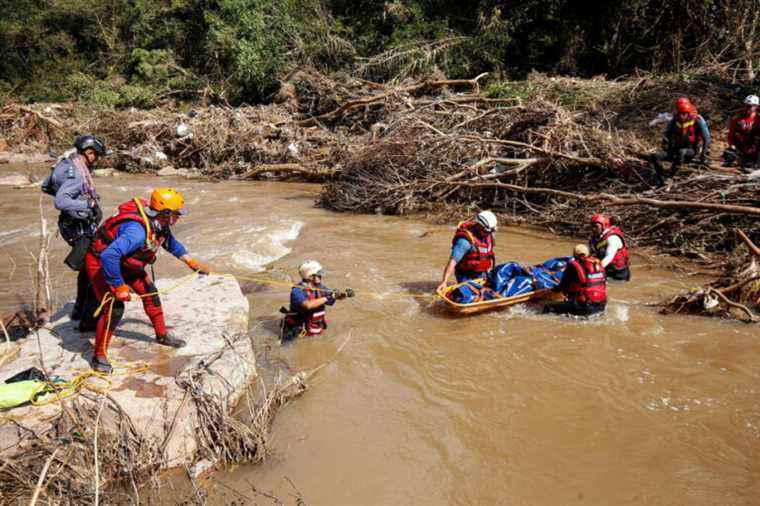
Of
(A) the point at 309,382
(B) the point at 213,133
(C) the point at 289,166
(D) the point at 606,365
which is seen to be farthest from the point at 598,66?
(A) the point at 309,382

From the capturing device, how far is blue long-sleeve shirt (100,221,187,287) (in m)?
3.93

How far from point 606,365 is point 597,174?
A: 561 centimetres

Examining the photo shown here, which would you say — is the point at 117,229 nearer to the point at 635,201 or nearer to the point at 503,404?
the point at 503,404

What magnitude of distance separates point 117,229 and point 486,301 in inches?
152

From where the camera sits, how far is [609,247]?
6613 millimetres

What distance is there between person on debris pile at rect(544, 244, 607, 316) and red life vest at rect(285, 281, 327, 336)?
2.81m

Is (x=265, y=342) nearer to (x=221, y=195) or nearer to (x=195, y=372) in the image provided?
(x=195, y=372)

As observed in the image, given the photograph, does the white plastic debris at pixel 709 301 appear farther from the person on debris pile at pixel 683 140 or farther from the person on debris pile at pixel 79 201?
the person on debris pile at pixel 79 201

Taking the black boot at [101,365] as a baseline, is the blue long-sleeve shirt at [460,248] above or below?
above

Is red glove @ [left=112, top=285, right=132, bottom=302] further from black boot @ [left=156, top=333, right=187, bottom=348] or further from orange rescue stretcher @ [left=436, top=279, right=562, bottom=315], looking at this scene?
orange rescue stretcher @ [left=436, top=279, right=562, bottom=315]

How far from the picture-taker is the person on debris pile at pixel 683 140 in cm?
827

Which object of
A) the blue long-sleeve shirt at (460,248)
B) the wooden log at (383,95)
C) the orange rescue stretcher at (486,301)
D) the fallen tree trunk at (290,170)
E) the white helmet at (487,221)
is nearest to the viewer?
the orange rescue stretcher at (486,301)

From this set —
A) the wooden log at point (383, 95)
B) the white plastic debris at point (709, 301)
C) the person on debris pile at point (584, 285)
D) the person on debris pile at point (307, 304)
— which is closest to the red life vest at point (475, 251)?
the person on debris pile at point (584, 285)

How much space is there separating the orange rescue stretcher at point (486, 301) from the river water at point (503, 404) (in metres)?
0.13
